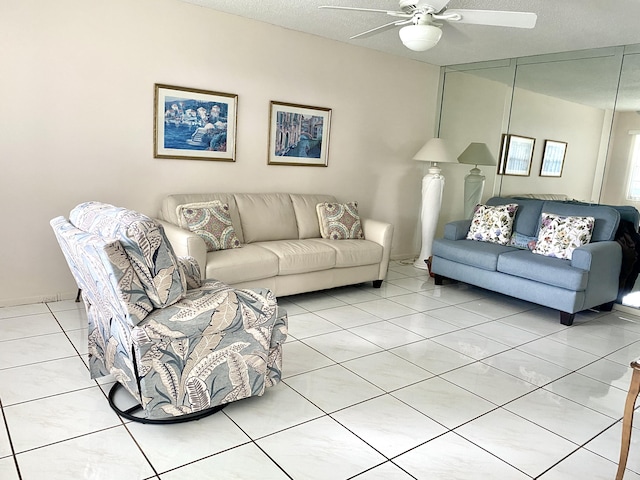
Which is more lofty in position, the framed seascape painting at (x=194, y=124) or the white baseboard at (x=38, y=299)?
the framed seascape painting at (x=194, y=124)

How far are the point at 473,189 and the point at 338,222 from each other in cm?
200

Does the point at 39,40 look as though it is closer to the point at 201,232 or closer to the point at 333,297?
the point at 201,232

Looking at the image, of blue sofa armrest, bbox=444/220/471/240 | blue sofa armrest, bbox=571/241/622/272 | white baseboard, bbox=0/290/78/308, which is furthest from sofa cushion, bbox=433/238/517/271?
white baseboard, bbox=0/290/78/308

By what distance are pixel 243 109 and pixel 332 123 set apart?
1.08m

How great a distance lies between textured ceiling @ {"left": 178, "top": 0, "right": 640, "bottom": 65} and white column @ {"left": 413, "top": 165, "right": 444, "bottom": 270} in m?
1.35

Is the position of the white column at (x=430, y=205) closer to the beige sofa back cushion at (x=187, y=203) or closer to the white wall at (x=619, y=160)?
the white wall at (x=619, y=160)

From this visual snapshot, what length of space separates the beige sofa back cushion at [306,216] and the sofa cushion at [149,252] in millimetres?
2519

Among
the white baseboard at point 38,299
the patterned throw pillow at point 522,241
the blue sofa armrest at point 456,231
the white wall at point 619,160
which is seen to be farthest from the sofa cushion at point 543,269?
the white baseboard at point 38,299

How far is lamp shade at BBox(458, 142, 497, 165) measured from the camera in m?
5.44

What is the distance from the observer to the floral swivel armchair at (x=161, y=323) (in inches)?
77.0

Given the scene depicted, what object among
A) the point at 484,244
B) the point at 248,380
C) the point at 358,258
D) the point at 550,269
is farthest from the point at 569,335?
the point at 248,380

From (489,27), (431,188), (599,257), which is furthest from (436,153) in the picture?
(599,257)

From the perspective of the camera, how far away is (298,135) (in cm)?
483

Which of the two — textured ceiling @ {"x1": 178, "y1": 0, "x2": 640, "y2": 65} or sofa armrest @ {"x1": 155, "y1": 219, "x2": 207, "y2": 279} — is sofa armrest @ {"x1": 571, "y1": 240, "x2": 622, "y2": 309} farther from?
sofa armrest @ {"x1": 155, "y1": 219, "x2": 207, "y2": 279}
